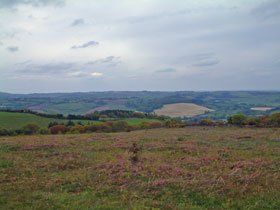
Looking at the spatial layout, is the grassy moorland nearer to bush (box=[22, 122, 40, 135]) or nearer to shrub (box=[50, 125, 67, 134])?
shrub (box=[50, 125, 67, 134])

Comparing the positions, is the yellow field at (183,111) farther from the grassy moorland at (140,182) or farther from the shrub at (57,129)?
the grassy moorland at (140,182)

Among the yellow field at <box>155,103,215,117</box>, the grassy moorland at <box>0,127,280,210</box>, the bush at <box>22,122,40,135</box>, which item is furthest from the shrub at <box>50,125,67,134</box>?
the yellow field at <box>155,103,215,117</box>

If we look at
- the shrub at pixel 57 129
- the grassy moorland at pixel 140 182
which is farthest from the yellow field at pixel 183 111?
the grassy moorland at pixel 140 182

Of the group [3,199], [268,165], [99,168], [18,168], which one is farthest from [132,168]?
[268,165]

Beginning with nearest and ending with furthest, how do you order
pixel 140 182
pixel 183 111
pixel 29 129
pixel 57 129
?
pixel 140 182 < pixel 29 129 < pixel 57 129 < pixel 183 111

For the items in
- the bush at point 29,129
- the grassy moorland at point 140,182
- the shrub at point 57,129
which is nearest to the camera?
the grassy moorland at point 140,182

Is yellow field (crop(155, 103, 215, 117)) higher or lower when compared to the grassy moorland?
lower

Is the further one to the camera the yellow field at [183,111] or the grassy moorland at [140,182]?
the yellow field at [183,111]

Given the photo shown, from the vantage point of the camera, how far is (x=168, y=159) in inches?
517

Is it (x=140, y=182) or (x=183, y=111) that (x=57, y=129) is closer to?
(x=140, y=182)

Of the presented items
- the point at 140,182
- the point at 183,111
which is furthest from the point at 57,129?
the point at 183,111

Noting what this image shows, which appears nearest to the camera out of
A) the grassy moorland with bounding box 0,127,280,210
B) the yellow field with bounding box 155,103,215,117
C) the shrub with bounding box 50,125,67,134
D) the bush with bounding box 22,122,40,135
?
the grassy moorland with bounding box 0,127,280,210

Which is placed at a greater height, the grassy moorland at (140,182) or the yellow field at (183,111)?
the grassy moorland at (140,182)

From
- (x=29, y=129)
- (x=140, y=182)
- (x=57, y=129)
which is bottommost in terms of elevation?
(x=57, y=129)
